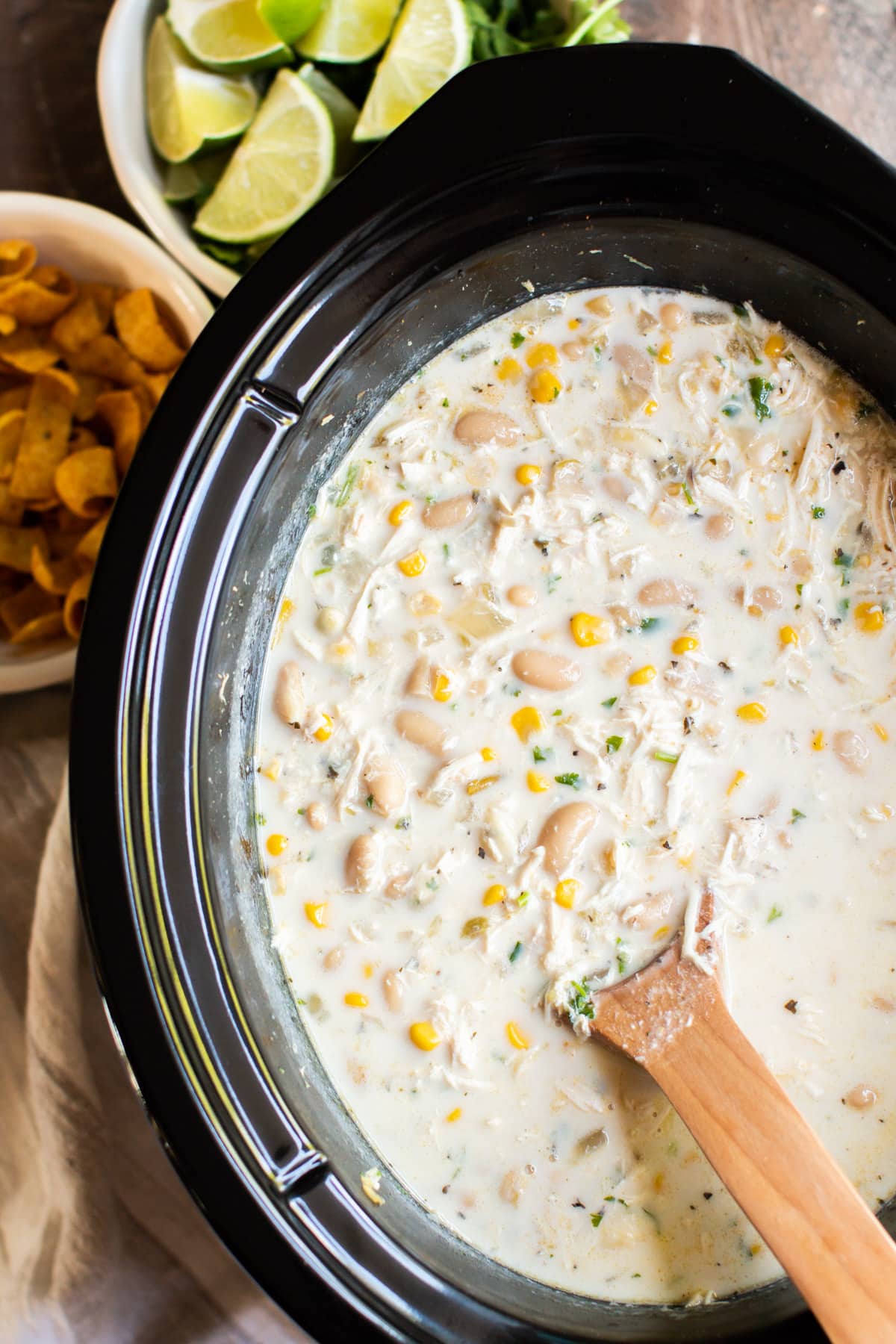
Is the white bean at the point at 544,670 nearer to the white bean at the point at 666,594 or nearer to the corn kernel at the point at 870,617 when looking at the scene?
the white bean at the point at 666,594

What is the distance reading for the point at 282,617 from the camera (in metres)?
1.39

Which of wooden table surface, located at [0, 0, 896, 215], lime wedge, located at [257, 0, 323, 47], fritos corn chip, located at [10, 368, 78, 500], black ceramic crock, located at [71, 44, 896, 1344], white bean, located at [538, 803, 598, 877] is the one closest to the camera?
black ceramic crock, located at [71, 44, 896, 1344]

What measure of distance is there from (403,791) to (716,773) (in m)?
0.38

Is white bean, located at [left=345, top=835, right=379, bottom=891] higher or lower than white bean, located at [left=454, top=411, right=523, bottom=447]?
lower

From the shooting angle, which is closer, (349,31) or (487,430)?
(487,430)

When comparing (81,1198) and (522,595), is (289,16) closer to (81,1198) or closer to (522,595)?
(522,595)

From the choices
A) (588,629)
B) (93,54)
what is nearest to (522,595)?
(588,629)

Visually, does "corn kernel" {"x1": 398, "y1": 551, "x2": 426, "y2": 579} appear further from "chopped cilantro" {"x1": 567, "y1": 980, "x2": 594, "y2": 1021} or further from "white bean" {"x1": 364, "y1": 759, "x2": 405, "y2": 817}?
"chopped cilantro" {"x1": 567, "y1": 980, "x2": 594, "y2": 1021}

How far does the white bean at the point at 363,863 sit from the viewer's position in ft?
4.42

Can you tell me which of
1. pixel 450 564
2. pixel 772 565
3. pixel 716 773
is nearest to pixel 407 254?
pixel 450 564

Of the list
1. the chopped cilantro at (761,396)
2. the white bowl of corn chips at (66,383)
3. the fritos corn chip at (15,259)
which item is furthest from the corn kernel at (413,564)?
the fritos corn chip at (15,259)

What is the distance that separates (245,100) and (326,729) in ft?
3.57

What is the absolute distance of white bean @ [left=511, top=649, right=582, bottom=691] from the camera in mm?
1350

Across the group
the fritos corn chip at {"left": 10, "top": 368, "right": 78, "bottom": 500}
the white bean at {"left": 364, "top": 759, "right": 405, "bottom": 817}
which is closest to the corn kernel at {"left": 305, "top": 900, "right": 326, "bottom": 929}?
the white bean at {"left": 364, "top": 759, "right": 405, "bottom": 817}
